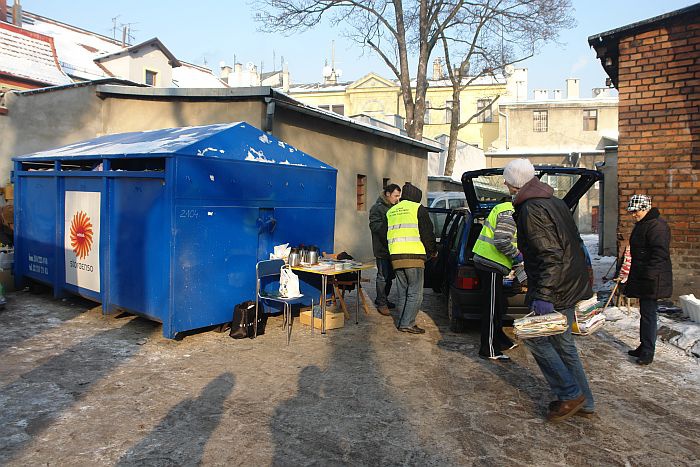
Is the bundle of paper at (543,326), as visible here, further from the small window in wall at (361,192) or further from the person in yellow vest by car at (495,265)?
the small window in wall at (361,192)

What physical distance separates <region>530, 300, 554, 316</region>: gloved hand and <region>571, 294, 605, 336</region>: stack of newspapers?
0.80 m

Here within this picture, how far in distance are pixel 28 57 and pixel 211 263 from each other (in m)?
15.8

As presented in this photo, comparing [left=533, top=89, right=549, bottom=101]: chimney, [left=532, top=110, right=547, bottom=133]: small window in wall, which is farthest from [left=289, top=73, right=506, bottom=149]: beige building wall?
[left=532, top=110, right=547, bottom=133]: small window in wall

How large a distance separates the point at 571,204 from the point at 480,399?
3.39m

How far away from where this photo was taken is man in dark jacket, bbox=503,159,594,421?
3902 mm

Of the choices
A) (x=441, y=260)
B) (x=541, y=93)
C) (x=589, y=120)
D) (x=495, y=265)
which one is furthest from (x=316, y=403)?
(x=541, y=93)

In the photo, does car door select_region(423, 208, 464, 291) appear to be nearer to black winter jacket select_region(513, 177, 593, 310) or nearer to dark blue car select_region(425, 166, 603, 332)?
dark blue car select_region(425, 166, 603, 332)

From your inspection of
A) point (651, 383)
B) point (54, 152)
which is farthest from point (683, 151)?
point (54, 152)

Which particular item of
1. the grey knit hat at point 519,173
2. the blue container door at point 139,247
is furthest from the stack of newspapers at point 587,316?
the blue container door at point 139,247

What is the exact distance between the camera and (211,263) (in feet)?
20.4

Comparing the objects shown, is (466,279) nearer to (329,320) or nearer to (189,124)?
(329,320)

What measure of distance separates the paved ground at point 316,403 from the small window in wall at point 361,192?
25.8 feet

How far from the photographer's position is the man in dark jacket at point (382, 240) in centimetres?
767

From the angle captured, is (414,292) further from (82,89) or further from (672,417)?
(82,89)
